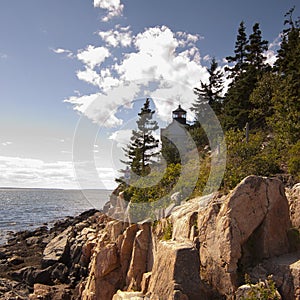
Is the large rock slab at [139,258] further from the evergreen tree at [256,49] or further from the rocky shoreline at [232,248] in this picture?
the evergreen tree at [256,49]

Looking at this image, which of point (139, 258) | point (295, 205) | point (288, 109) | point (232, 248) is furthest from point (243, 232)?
point (288, 109)

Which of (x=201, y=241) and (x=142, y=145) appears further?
(x=142, y=145)

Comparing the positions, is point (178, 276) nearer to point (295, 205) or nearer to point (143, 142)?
point (295, 205)

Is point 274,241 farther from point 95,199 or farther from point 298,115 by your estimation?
point 95,199

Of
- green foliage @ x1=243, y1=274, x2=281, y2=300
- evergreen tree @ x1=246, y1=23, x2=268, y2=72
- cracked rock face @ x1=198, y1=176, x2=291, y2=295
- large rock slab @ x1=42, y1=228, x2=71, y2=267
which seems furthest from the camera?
evergreen tree @ x1=246, y1=23, x2=268, y2=72

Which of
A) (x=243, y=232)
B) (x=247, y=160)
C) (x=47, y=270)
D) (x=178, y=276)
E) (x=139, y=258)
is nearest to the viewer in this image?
(x=178, y=276)

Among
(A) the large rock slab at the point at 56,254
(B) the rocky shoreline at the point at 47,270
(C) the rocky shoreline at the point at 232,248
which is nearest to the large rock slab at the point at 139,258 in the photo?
(C) the rocky shoreline at the point at 232,248

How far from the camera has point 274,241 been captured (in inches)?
311

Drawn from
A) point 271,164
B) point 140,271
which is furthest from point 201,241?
point 271,164

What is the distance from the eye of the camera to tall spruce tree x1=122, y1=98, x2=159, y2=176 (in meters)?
28.5

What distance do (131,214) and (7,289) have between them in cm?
1071

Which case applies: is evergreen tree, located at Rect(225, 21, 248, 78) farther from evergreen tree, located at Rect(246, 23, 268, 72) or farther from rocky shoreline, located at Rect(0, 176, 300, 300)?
rocky shoreline, located at Rect(0, 176, 300, 300)

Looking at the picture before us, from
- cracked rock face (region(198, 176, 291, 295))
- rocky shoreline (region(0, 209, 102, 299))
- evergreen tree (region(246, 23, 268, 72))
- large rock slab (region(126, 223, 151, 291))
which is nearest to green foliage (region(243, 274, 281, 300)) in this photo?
cracked rock face (region(198, 176, 291, 295))

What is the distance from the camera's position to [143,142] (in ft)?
96.2
